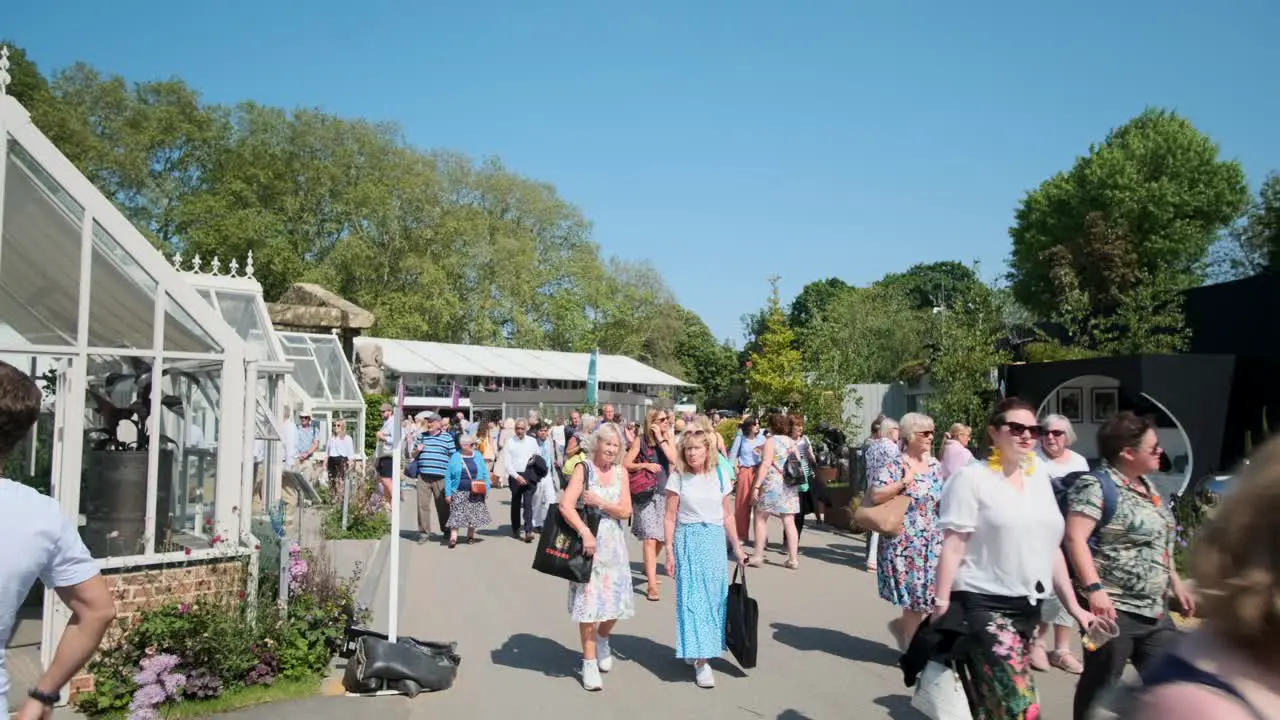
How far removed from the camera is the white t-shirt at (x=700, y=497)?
655 centimetres

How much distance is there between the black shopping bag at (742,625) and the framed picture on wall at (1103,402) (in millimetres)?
18526

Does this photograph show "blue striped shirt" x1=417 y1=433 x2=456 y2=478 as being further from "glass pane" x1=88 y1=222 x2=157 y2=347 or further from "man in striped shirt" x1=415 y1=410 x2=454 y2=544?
"glass pane" x1=88 y1=222 x2=157 y2=347

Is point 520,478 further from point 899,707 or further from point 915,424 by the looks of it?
point 899,707

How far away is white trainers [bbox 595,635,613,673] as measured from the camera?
6809 millimetres

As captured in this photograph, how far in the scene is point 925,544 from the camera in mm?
6578

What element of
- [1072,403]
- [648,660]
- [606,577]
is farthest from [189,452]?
[1072,403]

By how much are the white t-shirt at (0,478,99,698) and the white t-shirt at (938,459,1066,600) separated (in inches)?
139

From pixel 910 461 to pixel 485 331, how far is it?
1768 inches

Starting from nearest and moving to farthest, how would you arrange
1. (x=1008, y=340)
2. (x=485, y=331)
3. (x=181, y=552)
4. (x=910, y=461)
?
1. (x=181, y=552)
2. (x=910, y=461)
3. (x=1008, y=340)
4. (x=485, y=331)

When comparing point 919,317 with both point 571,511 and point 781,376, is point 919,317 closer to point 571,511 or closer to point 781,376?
point 781,376

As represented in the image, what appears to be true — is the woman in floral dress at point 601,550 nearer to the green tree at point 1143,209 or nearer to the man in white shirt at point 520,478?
the man in white shirt at point 520,478

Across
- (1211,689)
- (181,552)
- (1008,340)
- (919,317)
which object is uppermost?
(919,317)

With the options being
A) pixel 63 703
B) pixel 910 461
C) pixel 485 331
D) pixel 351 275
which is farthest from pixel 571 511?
pixel 485 331

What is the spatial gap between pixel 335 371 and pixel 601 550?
50.9ft
